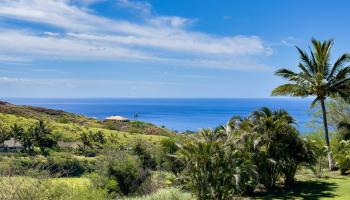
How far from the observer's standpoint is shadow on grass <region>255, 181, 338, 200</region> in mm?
20025

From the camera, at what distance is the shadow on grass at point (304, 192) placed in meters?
20.0

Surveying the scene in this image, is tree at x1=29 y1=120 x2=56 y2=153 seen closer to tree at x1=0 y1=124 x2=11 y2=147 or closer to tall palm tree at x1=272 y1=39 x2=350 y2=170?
tree at x1=0 y1=124 x2=11 y2=147

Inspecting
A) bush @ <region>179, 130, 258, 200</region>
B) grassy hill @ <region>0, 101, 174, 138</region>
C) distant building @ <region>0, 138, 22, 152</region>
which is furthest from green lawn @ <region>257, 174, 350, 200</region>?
distant building @ <region>0, 138, 22, 152</region>

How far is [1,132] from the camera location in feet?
291

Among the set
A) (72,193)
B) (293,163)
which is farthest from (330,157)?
(72,193)

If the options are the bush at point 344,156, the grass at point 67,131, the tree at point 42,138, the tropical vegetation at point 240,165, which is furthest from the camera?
the grass at point 67,131

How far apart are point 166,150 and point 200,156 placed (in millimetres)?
16102

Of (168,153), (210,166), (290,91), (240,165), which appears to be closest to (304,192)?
(240,165)

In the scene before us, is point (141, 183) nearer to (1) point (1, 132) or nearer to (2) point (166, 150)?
(2) point (166, 150)

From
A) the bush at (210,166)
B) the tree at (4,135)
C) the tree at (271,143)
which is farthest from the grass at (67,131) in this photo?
the bush at (210,166)

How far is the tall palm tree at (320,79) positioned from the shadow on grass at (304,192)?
213 inches

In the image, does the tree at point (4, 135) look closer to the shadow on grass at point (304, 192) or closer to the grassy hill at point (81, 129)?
the grassy hill at point (81, 129)

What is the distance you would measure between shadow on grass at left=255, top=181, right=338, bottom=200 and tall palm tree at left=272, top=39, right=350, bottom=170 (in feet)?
17.8

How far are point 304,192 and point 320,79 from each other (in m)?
9.95
